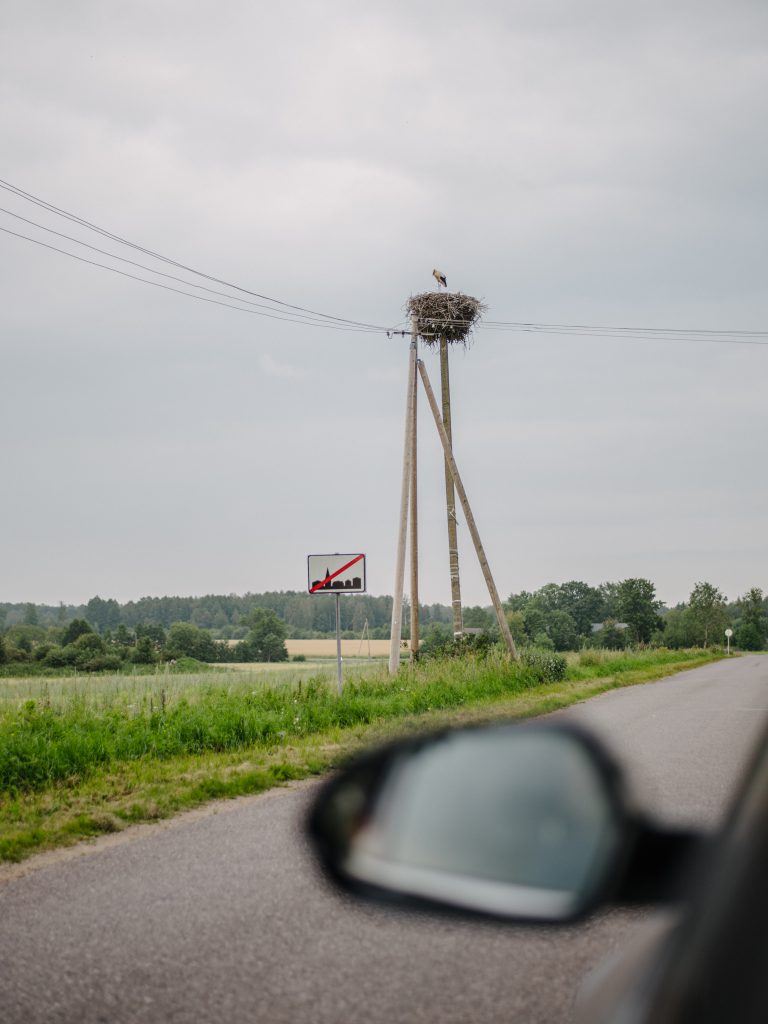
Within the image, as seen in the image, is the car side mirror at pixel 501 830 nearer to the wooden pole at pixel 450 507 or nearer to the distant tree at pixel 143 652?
the wooden pole at pixel 450 507

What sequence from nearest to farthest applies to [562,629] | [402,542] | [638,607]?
[402,542], [638,607], [562,629]

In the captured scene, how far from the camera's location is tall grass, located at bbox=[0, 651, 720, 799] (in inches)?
340

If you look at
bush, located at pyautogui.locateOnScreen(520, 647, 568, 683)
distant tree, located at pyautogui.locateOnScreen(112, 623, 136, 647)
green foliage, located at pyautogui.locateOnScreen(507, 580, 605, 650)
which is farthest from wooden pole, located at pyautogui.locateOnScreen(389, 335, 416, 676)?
green foliage, located at pyautogui.locateOnScreen(507, 580, 605, 650)

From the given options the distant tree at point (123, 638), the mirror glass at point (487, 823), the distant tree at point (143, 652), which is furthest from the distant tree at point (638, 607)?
the mirror glass at point (487, 823)

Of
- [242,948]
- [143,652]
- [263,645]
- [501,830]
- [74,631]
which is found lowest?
[263,645]

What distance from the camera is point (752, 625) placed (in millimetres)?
110250

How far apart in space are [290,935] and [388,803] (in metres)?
3.11

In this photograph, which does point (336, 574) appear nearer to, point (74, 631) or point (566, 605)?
point (74, 631)

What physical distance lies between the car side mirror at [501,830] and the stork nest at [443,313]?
20912 mm

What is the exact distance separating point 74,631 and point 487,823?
53182mm

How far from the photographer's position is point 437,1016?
340 centimetres

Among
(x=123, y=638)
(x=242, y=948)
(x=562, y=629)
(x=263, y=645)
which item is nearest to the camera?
(x=242, y=948)

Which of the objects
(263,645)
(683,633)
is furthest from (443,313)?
(683,633)

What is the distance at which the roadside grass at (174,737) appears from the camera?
24.2 feet
